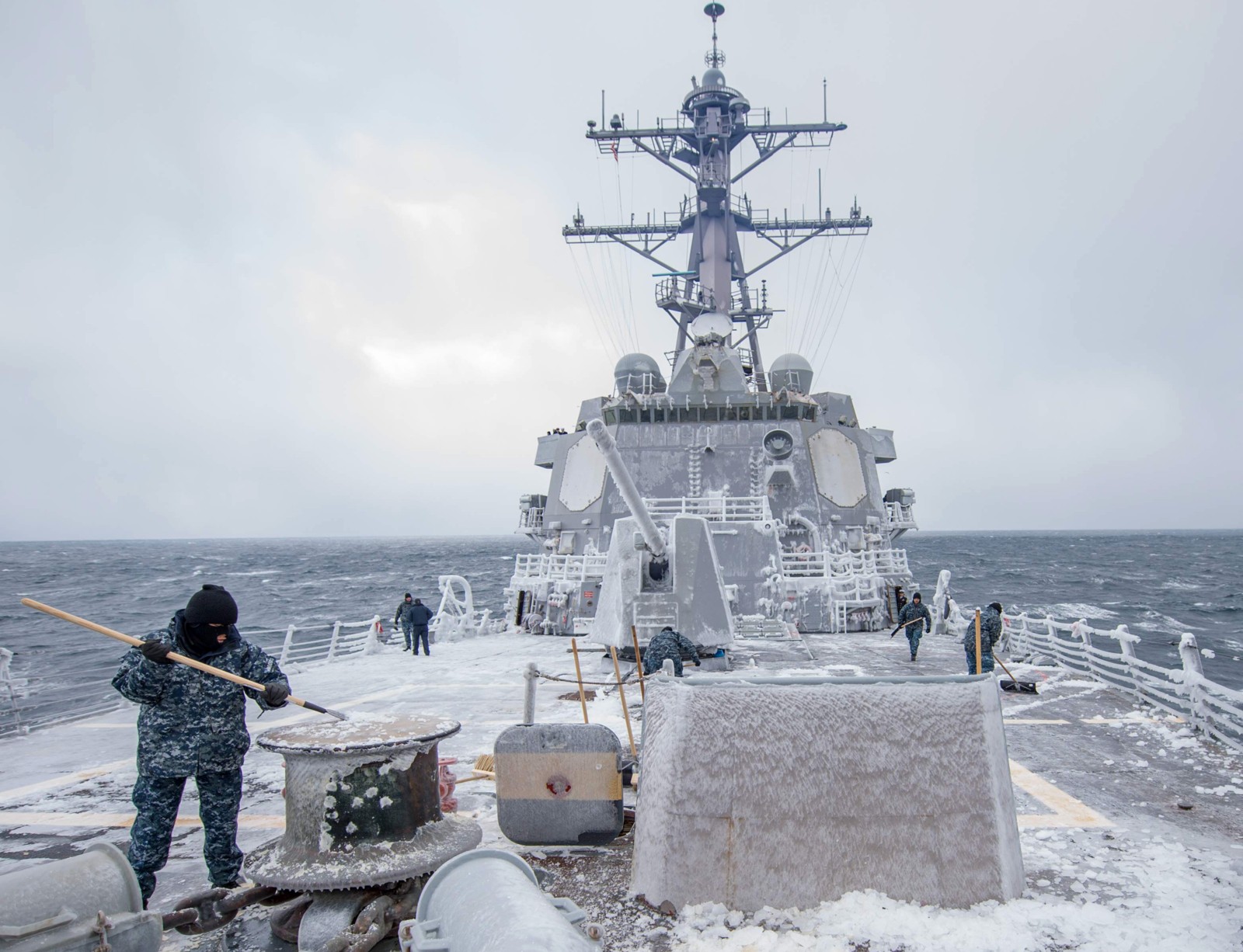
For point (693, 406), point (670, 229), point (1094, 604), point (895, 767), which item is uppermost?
point (670, 229)

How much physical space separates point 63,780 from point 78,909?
4.19 m

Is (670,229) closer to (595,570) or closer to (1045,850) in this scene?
(595,570)

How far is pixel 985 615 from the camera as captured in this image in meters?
9.22

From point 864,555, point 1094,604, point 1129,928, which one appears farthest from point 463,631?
point 1094,604

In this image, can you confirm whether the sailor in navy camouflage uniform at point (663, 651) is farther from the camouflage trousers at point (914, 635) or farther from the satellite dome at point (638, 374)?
the satellite dome at point (638, 374)

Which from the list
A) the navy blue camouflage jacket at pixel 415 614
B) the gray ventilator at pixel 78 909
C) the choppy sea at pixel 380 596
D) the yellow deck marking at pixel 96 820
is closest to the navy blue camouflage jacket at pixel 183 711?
the gray ventilator at pixel 78 909

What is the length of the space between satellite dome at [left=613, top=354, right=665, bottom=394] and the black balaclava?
17511 mm

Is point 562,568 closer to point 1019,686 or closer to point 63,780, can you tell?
point 1019,686

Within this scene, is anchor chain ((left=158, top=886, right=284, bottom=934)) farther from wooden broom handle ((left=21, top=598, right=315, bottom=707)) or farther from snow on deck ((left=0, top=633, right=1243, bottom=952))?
wooden broom handle ((left=21, top=598, right=315, bottom=707))

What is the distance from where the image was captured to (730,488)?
1792 centimetres

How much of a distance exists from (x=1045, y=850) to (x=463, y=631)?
1361 cm

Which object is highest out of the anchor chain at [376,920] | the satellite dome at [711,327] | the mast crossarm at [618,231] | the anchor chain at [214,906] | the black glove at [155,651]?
the mast crossarm at [618,231]

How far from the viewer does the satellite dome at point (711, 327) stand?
20.2 metres

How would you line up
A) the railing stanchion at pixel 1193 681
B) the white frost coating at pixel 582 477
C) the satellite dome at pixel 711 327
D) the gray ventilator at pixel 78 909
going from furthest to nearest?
1. the satellite dome at pixel 711 327
2. the white frost coating at pixel 582 477
3. the railing stanchion at pixel 1193 681
4. the gray ventilator at pixel 78 909
